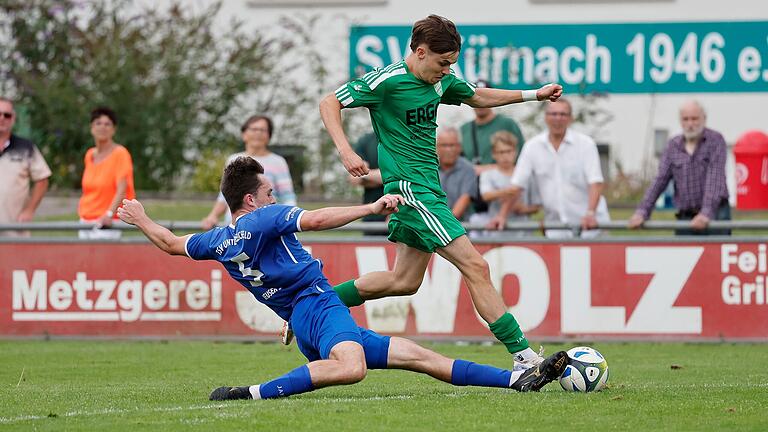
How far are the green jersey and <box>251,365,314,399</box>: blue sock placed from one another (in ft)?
5.40

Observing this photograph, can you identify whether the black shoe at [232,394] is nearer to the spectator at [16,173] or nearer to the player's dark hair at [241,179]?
the player's dark hair at [241,179]

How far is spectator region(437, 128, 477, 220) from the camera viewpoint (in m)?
13.5

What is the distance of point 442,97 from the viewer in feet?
30.2

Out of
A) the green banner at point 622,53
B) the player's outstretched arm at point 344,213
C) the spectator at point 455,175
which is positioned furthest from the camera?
the green banner at point 622,53

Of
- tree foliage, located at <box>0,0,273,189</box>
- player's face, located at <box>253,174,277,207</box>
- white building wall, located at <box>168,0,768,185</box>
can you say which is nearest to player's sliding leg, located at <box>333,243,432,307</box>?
player's face, located at <box>253,174,277,207</box>

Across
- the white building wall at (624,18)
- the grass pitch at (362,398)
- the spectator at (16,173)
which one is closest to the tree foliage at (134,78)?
the white building wall at (624,18)

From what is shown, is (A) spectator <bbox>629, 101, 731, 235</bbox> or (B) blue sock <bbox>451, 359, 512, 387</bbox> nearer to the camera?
(B) blue sock <bbox>451, 359, 512, 387</bbox>

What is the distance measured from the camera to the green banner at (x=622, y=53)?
17250mm

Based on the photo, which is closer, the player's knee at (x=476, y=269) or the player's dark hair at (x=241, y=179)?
the player's dark hair at (x=241, y=179)

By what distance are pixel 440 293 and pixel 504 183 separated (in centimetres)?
137

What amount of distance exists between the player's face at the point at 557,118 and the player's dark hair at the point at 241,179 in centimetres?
564

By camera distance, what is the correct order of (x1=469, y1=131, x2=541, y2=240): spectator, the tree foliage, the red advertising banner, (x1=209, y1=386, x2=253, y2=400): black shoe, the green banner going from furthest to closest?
the tree foliage, the green banner, (x1=469, y1=131, x2=541, y2=240): spectator, the red advertising banner, (x1=209, y1=386, x2=253, y2=400): black shoe

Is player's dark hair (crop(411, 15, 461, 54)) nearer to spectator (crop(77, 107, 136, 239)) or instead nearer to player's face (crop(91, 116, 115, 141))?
spectator (crop(77, 107, 136, 239))

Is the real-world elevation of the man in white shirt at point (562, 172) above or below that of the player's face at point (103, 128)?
below
